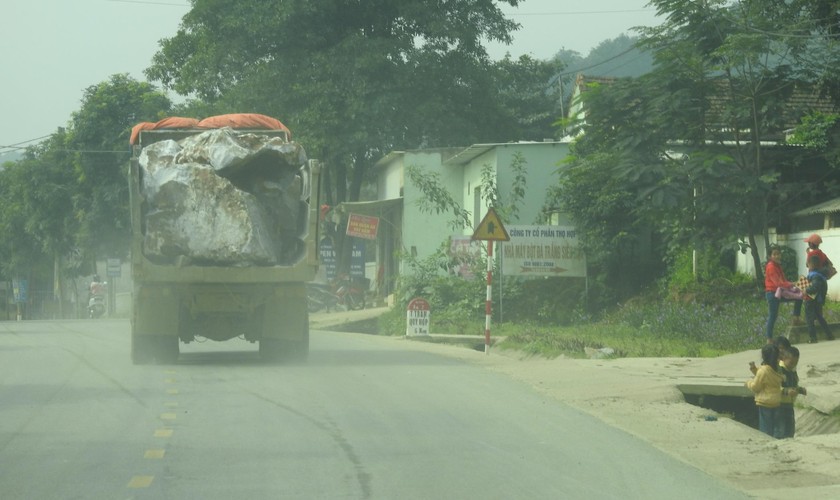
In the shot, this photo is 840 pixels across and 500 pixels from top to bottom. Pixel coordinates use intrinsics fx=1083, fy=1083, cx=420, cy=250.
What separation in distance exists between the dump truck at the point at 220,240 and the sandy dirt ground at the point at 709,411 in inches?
132

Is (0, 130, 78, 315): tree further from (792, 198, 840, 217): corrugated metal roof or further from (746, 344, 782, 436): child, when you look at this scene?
(746, 344, 782, 436): child

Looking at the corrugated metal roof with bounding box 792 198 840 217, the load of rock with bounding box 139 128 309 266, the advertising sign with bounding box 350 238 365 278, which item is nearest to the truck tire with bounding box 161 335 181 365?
the load of rock with bounding box 139 128 309 266

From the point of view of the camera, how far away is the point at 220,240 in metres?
15.4

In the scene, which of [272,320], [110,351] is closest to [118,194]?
[110,351]

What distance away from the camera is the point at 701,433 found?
1016 centimetres

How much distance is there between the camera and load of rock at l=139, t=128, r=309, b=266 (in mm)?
15398

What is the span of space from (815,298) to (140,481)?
488 inches

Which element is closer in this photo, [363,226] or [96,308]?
[363,226]

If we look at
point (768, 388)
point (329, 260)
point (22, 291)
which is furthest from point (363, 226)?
point (22, 291)

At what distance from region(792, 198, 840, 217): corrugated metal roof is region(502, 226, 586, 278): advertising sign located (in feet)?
17.0

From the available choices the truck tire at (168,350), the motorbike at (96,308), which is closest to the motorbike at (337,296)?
the truck tire at (168,350)

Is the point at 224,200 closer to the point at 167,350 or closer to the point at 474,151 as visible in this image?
the point at 167,350

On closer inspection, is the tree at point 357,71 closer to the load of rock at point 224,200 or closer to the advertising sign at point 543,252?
the advertising sign at point 543,252

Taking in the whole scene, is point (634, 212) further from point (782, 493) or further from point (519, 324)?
point (782, 493)
